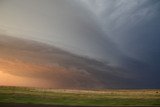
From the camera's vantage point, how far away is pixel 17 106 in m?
46.8

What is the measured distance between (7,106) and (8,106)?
17cm

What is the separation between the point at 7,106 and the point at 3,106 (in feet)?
2.23

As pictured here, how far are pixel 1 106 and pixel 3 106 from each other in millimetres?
333

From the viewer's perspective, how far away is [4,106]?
4559 centimetres

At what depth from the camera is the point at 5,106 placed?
45.7 metres

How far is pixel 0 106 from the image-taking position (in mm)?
45531

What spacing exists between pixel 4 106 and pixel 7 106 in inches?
20.2

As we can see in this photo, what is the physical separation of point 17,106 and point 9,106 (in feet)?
5.07

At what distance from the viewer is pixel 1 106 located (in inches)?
1789

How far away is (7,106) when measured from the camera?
45812 millimetres

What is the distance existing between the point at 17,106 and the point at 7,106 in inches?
72.1

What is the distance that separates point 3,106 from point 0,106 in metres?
0.52

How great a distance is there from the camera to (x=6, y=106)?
150 feet

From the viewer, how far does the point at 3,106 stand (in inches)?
1793
